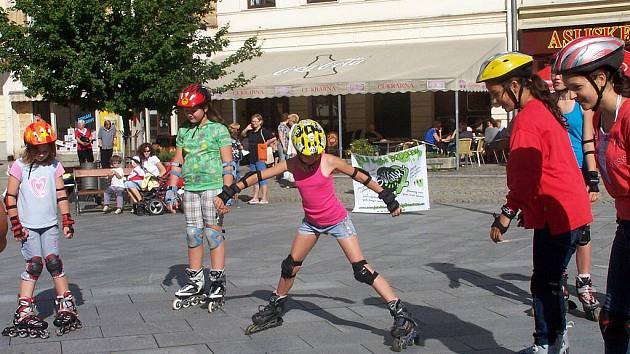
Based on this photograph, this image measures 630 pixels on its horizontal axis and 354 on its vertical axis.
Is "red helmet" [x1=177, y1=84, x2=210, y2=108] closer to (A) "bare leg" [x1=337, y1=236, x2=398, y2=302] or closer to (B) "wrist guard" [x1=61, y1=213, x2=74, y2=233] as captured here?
(B) "wrist guard" [x1=61, y1=213, x2=74, y2=233]

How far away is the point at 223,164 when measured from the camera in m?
7.18

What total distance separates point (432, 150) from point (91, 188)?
33.9ft

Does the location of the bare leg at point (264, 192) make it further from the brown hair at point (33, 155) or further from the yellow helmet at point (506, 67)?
the yellow helmet at point (506, 67)

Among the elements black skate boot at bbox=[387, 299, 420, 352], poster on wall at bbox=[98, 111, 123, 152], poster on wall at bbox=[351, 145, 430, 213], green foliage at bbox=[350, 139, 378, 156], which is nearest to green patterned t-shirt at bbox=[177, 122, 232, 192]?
black skate boot at bbox=[387, 299, 420, 352]

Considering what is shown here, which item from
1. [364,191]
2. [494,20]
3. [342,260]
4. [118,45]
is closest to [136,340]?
[342,260]

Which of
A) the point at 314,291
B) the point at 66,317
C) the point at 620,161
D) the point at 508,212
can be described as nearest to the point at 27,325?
the point at 66,317

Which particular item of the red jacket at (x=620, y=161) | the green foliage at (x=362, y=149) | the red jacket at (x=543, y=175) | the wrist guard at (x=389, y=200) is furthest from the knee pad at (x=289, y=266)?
the green foliage at (x=362, y=149)

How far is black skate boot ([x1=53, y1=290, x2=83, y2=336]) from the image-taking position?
641cm

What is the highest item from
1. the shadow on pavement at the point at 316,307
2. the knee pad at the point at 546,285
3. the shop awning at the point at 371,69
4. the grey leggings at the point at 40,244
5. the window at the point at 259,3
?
the window at the point at 259,3

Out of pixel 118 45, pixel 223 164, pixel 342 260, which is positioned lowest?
pixel 342 260

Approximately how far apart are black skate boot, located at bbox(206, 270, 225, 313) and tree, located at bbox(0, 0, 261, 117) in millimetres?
10679

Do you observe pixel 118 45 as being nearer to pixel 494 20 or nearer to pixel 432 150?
pixel 432 150

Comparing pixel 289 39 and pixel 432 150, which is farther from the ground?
pixel 289 39

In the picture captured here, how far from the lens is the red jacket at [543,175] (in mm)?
4758
